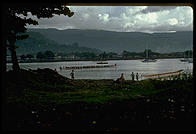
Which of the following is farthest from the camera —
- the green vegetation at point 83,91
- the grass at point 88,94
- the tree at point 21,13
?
the tree at point 21,13

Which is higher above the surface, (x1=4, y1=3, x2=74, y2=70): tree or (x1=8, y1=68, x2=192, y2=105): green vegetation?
(x1=4, y1=3, x2=74, y2=70): tree

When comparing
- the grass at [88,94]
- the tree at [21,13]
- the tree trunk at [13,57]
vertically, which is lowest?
the grass at [88,94]

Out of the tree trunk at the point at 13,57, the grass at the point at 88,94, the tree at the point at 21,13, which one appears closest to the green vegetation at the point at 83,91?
the grass at the point at 88,94

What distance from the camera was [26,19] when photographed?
44.8ft

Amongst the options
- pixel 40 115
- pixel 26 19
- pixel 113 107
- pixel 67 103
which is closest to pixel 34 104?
pixel 67 103

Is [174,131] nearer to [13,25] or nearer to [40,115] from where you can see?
[40,115]

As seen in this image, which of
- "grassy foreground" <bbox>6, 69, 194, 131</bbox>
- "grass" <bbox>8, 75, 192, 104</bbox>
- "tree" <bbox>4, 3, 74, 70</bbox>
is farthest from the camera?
"tree" <bbox>4, 3, 74, 70</bbox>

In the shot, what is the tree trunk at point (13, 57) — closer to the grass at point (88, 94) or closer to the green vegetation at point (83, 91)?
the green vegetation at point (83, 91)

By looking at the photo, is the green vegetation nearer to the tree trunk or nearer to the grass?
the grass

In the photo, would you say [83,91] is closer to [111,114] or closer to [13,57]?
[13,57]

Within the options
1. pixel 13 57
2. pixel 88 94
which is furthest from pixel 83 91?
pixel 13 57

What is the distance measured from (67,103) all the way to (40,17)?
6.94m

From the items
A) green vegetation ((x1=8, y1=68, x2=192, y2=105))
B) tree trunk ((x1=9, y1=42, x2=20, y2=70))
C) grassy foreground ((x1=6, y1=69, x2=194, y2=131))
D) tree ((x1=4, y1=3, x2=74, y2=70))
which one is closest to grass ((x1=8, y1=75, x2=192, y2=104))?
green vegetation ((x1=8, y1=68, x2=192, y2=105))

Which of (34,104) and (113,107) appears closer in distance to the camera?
(113,107)
